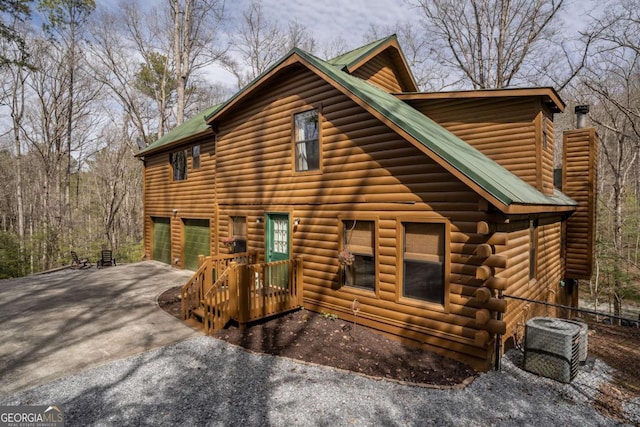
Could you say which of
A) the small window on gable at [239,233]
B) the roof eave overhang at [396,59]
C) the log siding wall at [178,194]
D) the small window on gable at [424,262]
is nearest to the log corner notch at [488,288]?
the small window on gable at [424,262]

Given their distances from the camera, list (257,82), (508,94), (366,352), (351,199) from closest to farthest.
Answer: (366,352) < (351,199) < (508,94) < (257,82)

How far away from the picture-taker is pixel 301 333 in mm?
6605

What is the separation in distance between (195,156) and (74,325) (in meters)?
7.61

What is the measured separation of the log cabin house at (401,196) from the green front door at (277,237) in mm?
40

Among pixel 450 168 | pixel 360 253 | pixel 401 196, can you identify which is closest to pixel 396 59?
pixel 401 196

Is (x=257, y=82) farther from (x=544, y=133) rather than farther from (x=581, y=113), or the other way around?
(x=581, y=113)

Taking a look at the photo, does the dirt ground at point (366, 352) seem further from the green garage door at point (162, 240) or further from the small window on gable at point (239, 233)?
the green garage door at point (162, 240)

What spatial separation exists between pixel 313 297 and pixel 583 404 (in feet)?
17.0

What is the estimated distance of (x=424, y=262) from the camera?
603 centimetres

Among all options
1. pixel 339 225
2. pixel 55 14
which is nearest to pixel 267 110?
pixel 339 225

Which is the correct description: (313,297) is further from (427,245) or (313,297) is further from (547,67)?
(547,67)

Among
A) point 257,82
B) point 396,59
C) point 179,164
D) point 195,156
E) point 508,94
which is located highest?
point 396,59

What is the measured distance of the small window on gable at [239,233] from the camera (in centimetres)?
1006

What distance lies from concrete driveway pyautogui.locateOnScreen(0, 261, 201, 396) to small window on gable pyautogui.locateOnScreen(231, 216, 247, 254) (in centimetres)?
259
